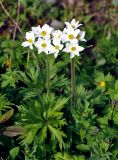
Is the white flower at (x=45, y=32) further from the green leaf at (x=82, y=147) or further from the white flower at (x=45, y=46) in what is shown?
the green leaf at (x=82, y=147)

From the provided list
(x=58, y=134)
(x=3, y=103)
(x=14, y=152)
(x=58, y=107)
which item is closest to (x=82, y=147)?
(x=58, y=134)

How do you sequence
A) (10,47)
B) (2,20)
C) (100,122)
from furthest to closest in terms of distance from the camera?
(2,20), (10,47), (100,122)

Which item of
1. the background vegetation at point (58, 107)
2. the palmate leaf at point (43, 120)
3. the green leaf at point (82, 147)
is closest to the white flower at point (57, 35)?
the background vegetation at point (58, 107)

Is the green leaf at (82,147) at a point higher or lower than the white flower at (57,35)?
lower

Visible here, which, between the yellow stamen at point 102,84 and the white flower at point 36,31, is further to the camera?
the yellow stamen at point 102,84

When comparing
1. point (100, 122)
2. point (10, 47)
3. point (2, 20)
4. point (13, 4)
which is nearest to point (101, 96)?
point (100, 122)

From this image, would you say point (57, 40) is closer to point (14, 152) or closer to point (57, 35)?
point (57, 35)

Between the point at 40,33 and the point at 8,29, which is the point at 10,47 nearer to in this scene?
the point at 8,29

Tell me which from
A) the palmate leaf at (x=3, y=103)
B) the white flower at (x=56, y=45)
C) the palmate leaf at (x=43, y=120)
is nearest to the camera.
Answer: the white flower at (x=56, y=45)
